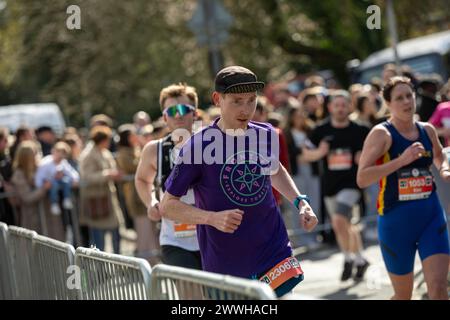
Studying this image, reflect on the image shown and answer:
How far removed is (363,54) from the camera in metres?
27.8

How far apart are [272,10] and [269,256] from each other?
71.8ft

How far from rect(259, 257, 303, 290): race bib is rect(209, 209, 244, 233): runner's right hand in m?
0.53

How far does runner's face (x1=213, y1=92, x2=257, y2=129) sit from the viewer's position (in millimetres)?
5141

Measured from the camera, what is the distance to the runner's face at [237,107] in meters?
5.14

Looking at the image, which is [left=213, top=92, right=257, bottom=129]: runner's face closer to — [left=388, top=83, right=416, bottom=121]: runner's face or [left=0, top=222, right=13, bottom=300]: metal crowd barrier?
[left=388, top=83, right=416, bottom=121]: runner's face

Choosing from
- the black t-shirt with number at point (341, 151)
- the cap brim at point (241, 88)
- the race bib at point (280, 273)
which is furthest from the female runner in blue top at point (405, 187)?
the black t-shirt with number at point (341, 151)

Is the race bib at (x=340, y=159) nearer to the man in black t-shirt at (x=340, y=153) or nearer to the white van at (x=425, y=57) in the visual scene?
the man in black t-shirt at (x=340, y=153)

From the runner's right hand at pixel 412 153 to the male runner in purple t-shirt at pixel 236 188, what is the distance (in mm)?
1455

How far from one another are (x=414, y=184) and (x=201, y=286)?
10.6 ft

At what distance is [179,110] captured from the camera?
685cm

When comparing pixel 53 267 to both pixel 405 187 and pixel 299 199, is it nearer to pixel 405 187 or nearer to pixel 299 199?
pixel 299 199

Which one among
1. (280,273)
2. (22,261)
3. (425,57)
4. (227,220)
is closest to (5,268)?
(22,261)
